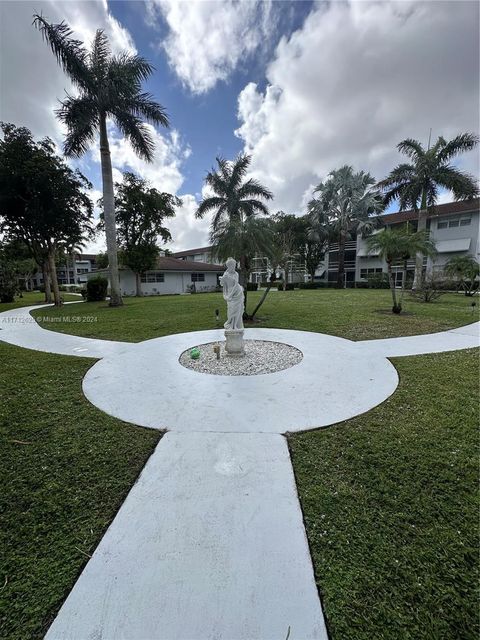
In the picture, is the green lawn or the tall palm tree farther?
the tall palm tree

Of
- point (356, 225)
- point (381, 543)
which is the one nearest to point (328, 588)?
point (381, 543)

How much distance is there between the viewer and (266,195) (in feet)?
66.5

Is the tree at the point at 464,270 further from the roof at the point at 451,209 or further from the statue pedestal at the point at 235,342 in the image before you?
the statue pedestal at the point at 235,342

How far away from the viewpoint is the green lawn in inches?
56.6

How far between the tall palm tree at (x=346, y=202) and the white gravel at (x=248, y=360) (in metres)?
21.9

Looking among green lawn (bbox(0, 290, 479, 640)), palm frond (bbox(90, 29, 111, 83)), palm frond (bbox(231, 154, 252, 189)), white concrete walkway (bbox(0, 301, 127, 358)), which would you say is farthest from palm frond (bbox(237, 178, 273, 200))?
green lawn (bbox(0, 290, 479, 640))

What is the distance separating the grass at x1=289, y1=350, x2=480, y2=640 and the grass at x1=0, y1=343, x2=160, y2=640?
59.2 inches

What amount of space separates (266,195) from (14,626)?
72.3 feet

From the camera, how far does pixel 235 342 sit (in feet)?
18.9

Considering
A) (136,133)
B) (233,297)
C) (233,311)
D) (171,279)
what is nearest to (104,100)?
(136,133)

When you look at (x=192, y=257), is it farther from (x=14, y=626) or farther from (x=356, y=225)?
(x=14, y=626)

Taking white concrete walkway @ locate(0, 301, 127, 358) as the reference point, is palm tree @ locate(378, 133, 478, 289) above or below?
above

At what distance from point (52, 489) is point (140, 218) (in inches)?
982

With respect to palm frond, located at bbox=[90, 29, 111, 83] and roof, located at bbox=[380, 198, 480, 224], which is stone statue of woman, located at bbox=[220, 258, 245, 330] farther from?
roof, located at bbox=[380, 198, 480, 224]
